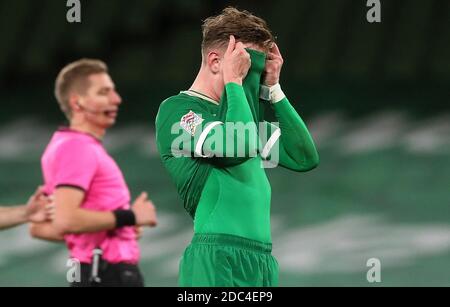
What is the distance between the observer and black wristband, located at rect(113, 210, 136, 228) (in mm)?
3990

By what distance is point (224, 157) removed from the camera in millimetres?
2443

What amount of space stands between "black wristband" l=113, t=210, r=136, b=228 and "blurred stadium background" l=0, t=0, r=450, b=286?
7.26 ft

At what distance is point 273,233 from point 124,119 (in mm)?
1517

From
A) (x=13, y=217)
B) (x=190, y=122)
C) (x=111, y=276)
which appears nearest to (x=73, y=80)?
(x=13, y=217)

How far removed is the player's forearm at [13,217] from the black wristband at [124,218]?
50 centimetres

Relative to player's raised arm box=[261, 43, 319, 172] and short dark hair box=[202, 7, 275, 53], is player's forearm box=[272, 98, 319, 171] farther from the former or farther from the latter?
short dark hair box=[202, 7, 275, 53]

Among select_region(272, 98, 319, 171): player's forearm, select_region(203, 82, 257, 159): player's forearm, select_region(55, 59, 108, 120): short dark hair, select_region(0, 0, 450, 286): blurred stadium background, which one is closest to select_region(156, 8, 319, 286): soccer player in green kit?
select_region(203, 82, 257, 159): player's forearm

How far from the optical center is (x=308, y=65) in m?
7.18

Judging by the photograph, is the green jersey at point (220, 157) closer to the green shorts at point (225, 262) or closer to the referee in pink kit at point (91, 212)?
the green shorts at point (225, 262)

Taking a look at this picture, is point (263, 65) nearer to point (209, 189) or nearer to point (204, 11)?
point (209, 189)

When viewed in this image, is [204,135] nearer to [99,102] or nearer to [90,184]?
[90,184]

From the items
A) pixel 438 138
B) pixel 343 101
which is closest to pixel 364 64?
pixel 343 101

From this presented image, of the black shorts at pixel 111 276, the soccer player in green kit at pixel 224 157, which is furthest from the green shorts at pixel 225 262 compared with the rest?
the black shorts at pixel 111 276

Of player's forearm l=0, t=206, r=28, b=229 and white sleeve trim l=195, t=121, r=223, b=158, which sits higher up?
player's forearm l=0, t=206, r=28, b=229
